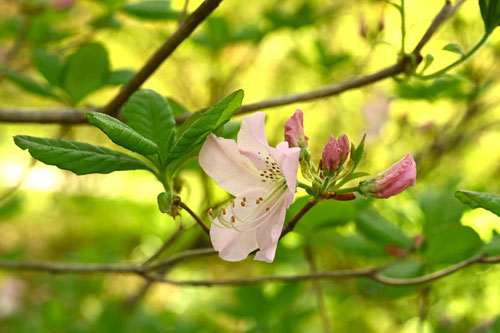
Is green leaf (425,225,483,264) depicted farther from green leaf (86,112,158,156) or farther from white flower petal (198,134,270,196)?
green leaf (86,112,158,156)

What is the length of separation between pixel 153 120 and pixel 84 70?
0.40m

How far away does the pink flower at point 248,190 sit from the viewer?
1.72ft

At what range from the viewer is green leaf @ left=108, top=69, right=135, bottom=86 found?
94 cm

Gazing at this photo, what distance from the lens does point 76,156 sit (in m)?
0.51

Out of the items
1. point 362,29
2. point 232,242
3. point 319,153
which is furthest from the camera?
point 319,153

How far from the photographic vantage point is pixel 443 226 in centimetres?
92

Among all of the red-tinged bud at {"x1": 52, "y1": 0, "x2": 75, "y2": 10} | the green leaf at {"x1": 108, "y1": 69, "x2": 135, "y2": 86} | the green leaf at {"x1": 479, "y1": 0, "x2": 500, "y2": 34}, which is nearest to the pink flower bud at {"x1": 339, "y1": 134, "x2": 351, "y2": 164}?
the green leaf at {"x1": 479, "y1": 0, "x2": 500, "y2": 34}

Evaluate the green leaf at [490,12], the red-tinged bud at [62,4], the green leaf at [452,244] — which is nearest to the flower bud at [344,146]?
the green leaf at [490,12]

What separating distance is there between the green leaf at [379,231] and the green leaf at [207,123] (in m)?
0.48

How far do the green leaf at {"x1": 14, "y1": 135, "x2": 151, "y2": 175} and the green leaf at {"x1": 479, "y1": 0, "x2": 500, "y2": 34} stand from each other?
0.44 m

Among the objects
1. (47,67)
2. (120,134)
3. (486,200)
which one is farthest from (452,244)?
(47,67)

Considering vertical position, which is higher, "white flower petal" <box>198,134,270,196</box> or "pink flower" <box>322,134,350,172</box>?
"pink flower" <box>322,134,350,172</box>

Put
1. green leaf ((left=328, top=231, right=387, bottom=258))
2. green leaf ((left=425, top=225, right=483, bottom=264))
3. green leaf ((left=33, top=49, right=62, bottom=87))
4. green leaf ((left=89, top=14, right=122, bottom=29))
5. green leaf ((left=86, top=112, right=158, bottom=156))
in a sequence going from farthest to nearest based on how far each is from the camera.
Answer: green leaf ((left=89, top=14, right=122, bottom=29))
green leaf ((left=328, top=231, right=387, bottom=258))
green leaf ((left=33, top=49, right=62, bottom=87))
green leaf ((left=425, top=225, right=483, bottom=264))
green leaf ((left=86, top=112, right=158, bottom=156))

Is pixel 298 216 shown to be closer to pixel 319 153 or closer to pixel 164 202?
pixel 164 202
